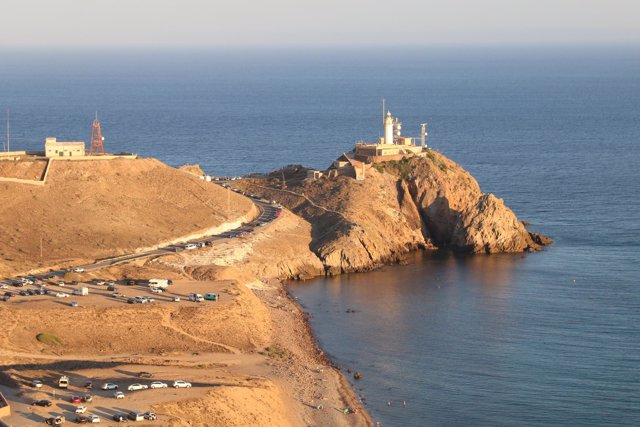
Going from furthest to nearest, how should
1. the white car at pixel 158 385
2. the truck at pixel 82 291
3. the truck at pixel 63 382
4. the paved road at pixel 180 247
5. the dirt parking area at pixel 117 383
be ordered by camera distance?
the paved road at pixel 180 247, the truck at pixel 82 291, the white car at pixel 158 385, the truck at pixel 63 382, the dirt parking area at pixel 117 383

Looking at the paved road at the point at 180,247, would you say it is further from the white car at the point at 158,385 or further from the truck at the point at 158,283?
the white car at the point at 158,385

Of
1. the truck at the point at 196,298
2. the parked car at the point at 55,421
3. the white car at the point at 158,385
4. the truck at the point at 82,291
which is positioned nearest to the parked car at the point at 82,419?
the parked car at the point at 55,421

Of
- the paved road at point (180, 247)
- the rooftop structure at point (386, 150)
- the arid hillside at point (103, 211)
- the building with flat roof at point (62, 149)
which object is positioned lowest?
the paved road at point (180, 247)

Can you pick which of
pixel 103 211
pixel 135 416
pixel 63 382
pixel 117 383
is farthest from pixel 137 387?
pixel 103 211

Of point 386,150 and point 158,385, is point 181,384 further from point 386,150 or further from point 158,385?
point 386,150

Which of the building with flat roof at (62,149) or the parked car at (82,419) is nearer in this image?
the parked car at (82,419)

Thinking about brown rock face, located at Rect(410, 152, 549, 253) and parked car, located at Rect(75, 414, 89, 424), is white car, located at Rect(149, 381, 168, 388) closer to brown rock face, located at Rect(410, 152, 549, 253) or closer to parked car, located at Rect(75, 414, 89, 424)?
parked car, located at Rect(75, 414, 89, 424)
